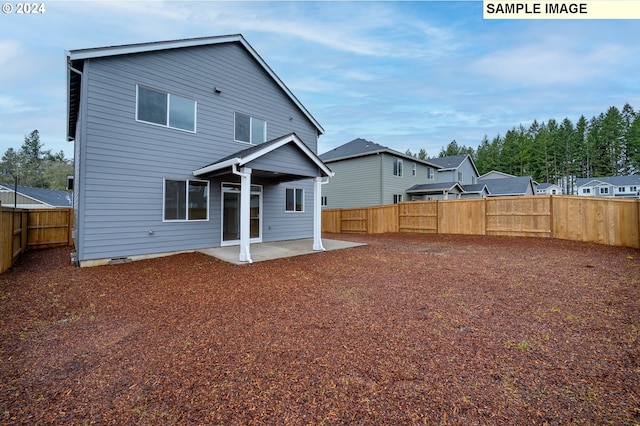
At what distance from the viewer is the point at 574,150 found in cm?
4700

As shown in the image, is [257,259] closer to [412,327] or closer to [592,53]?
[412,327]

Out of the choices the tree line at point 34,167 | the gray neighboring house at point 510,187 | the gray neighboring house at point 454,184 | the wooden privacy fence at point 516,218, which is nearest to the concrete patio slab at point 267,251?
the wooden privacy fence at point 516,218

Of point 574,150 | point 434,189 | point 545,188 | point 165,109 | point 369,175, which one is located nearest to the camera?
point 165,109

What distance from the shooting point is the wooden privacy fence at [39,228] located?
905 cm

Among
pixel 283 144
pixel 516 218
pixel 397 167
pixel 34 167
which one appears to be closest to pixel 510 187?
pixel 397 167

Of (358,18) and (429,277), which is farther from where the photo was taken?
(358,18)

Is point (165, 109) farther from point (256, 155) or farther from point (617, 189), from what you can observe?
point (617, 189)

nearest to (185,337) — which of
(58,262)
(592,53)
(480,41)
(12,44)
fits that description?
(58,262)

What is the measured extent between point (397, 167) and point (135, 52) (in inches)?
718

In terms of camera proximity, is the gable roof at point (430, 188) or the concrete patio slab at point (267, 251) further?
the gable roof at point (430, 188)

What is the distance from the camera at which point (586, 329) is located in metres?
3.42

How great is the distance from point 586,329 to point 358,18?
11578mm

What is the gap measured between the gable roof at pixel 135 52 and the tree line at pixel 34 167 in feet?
130

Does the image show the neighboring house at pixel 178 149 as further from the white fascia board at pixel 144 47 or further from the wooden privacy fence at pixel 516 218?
the wooden privacy fence at pixel 516 218
